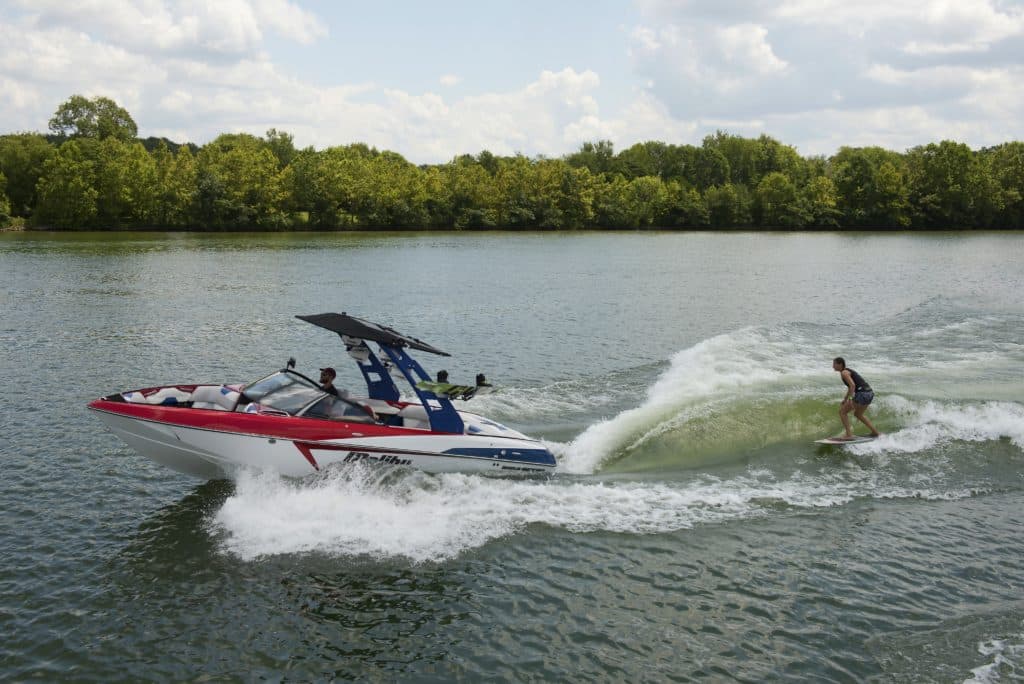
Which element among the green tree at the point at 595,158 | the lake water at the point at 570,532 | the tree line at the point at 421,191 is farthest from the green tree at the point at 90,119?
the lake water at the point at 570,532

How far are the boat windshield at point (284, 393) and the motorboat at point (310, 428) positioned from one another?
2 centimetres

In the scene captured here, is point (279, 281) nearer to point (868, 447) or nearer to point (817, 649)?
point (868, 447)

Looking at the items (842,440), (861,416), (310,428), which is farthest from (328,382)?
(861,416)

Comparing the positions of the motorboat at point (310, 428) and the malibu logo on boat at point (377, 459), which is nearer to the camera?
the motorboat at point (310, 428)

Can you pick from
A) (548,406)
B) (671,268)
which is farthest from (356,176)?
(548,406)

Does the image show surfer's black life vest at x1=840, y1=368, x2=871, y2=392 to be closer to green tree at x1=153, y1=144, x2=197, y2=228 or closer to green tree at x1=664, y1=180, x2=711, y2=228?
green tree at x1=153, y1=144, x2=197, y2=228

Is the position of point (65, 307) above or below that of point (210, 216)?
below

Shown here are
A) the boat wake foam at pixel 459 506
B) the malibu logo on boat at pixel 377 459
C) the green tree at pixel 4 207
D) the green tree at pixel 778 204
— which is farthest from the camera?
the green tree at pixel 778 204

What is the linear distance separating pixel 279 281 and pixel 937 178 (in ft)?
404

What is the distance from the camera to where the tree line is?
12012 cm

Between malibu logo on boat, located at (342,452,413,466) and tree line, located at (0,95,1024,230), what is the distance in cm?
11358

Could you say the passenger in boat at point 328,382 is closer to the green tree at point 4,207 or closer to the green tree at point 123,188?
the green tree at point 4,207

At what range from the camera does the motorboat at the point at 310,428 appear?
15789 mm

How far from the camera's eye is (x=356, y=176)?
132500 mm
